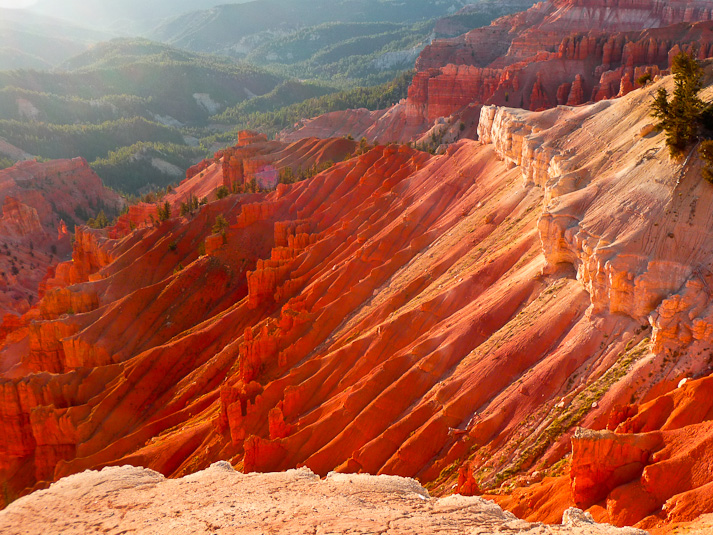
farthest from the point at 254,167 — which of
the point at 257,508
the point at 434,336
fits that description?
the point at 257,508

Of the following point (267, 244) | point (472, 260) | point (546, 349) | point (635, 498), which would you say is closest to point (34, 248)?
point (267, 244)

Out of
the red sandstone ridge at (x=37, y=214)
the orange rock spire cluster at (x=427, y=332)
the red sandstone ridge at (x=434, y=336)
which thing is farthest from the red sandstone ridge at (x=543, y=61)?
the red sandstone ridge at (x=434, y=336)

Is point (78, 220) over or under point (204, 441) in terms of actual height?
under

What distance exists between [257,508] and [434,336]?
15.4 metres

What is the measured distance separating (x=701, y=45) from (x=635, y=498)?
8336cm

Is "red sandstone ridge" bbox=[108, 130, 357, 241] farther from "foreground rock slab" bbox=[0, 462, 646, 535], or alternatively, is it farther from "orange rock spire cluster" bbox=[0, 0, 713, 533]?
"foreground rock slab" bbox=[0, 462, 646, 535]

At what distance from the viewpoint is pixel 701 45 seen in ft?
269

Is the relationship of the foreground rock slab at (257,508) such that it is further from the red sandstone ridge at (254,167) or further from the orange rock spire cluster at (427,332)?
the red sandstone ridge at (254,167)

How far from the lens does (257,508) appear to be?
15422 mm

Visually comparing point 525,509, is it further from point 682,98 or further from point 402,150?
point 402,150

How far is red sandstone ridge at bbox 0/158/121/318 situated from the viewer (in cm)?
7728

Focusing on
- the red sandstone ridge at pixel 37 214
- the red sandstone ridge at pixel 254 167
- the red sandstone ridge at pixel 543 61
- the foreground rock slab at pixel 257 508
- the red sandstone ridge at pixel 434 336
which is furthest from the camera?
the red sandstone ridge at pixel 543 61

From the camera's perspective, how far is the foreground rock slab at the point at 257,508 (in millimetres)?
13656

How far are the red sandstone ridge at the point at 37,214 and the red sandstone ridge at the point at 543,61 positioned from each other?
39517mm
